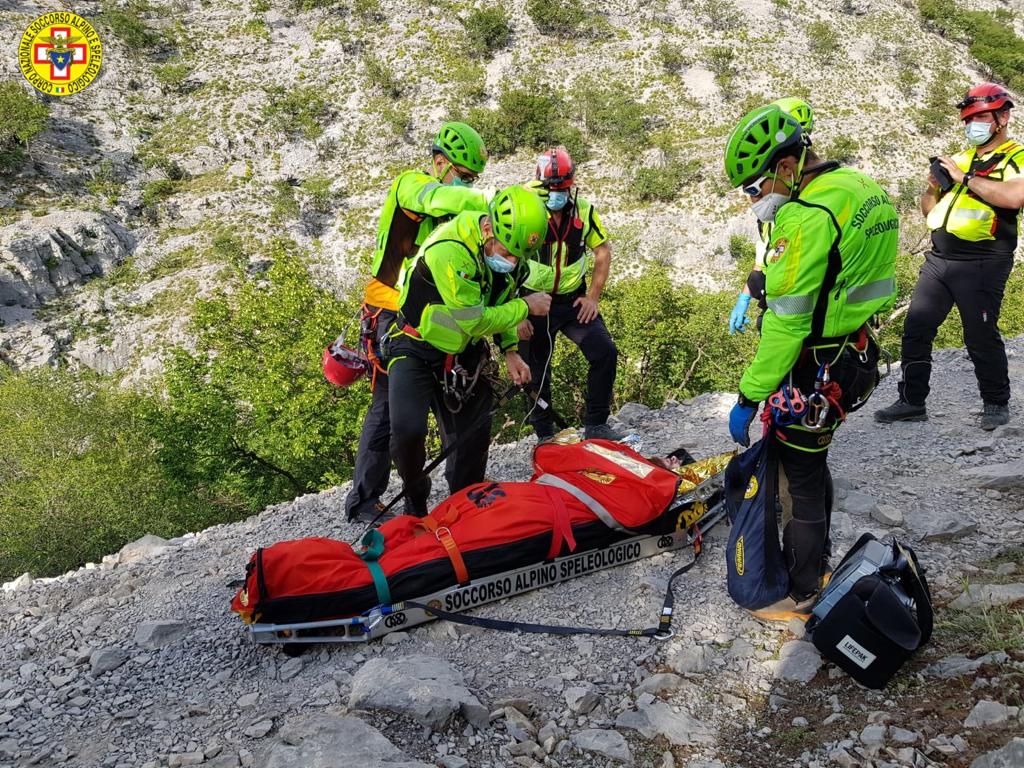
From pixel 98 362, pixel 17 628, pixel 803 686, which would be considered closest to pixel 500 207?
pixel 803 686

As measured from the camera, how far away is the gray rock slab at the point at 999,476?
4684 mm

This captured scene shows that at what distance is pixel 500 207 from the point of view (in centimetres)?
398

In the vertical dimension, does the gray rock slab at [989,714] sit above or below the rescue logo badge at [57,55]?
below

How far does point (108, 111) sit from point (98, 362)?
31.6m

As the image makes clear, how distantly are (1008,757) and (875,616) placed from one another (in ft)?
2.73

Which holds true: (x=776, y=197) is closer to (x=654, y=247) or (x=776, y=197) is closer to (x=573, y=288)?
(x=573, y=288)

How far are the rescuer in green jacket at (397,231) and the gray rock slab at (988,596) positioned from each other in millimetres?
3928

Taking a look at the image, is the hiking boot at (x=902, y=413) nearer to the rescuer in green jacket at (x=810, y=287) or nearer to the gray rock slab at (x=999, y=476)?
the gray rock slab at (x=999, y=476)

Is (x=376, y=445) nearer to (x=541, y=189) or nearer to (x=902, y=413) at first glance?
(x=541, y=189)

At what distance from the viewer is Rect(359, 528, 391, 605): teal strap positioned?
144 inches

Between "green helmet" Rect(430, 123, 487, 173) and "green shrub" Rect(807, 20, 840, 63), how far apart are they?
70.5m

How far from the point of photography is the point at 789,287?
2.95 m

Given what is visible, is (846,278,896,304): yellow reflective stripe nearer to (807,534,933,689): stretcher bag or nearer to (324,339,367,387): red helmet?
(807,534,933,689): stretcher bag

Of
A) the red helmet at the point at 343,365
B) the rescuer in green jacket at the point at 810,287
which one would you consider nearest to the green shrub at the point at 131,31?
the red helmet at the point at 343,365
